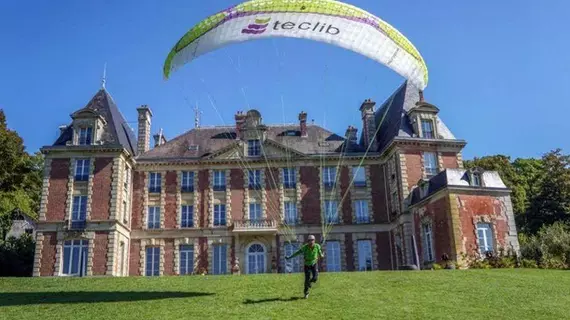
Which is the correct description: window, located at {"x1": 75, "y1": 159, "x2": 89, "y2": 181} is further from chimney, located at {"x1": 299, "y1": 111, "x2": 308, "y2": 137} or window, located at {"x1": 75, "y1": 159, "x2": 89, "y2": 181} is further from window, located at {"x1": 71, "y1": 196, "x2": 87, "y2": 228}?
chimney, located at {"x1": 299, "y1": 111, "x2": 308, "y2": 137}

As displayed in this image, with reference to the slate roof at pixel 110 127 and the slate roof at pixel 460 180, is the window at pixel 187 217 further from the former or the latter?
the slate roof at pixel 460 180

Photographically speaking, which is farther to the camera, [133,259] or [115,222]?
[133,259]

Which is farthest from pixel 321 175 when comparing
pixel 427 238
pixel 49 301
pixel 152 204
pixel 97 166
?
Result: pixel 49 301

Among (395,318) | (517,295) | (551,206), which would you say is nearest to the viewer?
(395,318)

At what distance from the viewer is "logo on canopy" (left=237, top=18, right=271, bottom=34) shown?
16.0 meters

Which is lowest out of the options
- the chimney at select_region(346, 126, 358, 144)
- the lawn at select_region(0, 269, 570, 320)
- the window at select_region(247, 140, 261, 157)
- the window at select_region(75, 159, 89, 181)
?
the lawn at select_region(0, 269, 570, 320)

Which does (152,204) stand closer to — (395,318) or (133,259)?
(133,259)

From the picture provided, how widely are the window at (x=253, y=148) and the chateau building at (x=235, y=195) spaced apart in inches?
2.5

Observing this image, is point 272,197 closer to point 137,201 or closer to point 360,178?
point 360,178

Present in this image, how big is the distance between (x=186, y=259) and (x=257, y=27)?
67.5 ft

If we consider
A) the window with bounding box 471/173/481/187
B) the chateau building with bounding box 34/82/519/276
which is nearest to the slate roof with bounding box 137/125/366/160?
the chateau building with bounding box 34/82/519/276

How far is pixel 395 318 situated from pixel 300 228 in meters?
21.3

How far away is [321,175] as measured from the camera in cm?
3419

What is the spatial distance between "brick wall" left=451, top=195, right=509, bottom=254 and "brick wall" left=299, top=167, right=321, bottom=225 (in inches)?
406
